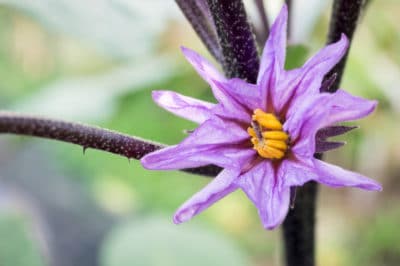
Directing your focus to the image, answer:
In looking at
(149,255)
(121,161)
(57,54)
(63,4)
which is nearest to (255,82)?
(63,4)

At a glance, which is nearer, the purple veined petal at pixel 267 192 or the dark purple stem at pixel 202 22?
the purple veined petal at pixel 267 192

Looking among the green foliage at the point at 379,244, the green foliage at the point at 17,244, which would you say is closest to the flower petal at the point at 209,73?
the green foliage at the point at 17,244

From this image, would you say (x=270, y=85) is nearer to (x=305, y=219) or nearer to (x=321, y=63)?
(x=321, y=63)

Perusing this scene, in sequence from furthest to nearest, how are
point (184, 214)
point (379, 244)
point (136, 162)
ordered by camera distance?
point (136, 162) < point (379, 244) < point (184, 214)

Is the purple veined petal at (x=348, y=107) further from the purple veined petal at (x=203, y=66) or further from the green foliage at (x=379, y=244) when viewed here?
the green foliage at (x=379, y=244)

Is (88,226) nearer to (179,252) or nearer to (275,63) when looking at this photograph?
(179,252)

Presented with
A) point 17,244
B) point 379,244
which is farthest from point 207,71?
point 379,244
